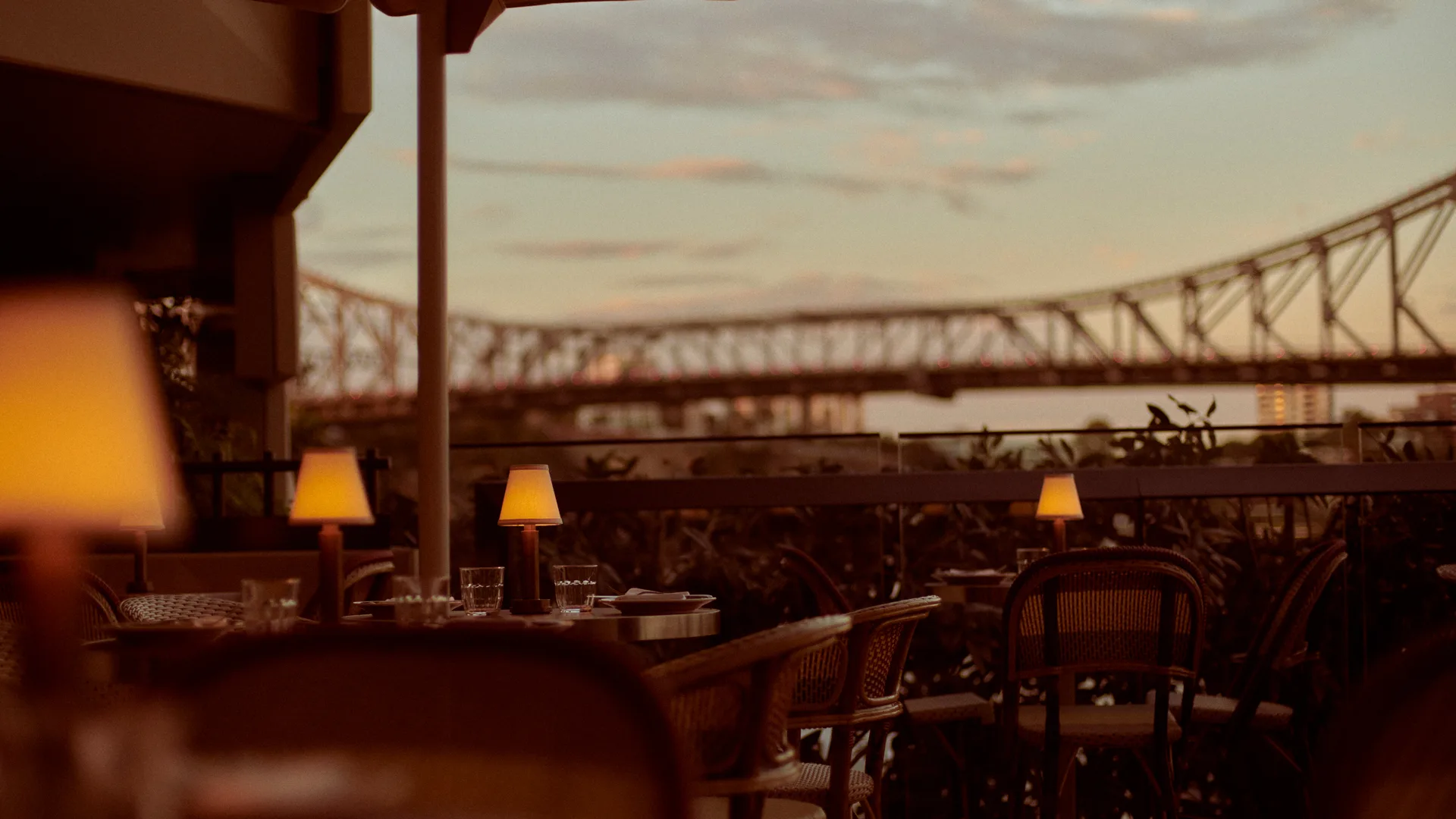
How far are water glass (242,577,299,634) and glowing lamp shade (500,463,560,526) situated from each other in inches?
31.4

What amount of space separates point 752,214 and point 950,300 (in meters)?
4.49

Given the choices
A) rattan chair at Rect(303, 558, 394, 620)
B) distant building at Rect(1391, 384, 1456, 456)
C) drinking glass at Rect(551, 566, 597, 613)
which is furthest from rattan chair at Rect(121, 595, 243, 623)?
distant building at Rect(1391, 384, 1456, 456)

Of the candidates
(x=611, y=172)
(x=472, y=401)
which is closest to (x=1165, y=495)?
(x=472, y=401)

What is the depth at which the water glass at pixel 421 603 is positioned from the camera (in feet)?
7.55

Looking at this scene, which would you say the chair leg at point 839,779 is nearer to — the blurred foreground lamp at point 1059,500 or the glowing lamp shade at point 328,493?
the glowing lamp shade at point 328,493

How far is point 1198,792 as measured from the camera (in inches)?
154

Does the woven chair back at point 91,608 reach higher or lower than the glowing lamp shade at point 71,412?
lower

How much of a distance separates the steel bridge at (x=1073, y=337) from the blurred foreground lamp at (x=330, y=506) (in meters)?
12.9

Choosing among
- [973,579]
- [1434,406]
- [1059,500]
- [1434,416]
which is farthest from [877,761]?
[1434,406]

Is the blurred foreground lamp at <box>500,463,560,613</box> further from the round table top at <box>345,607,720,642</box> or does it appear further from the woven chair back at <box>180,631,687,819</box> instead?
the woven chair back at <box>180,631,687,819</box>

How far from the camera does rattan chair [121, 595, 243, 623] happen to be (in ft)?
9.67

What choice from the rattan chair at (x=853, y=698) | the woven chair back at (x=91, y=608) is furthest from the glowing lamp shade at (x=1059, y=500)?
the woven chair back at (x=91, y=608)

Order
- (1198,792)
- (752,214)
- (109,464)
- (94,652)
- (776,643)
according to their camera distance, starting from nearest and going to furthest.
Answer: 1. (109,464)
2. (776,643)
3. (94,652)
4. (1198,792)
5. (752,214)

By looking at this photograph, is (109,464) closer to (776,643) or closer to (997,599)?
(776,643)
